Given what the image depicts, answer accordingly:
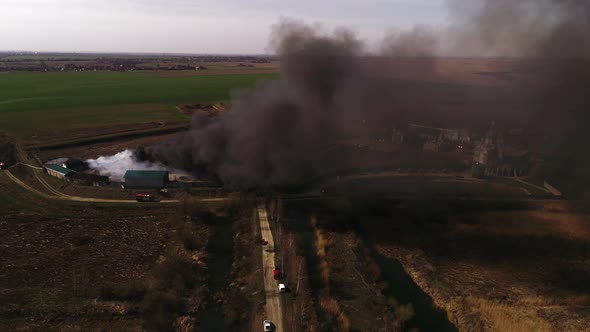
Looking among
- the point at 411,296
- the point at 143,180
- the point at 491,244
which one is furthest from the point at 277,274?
the point at 143,180

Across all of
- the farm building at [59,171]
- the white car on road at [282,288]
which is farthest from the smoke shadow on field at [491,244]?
the farm building at [59,171]

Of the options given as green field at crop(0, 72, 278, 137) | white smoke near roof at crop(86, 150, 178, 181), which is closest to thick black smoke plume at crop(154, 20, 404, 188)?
white smoke near roof at crop(86, 150, 178, 181)

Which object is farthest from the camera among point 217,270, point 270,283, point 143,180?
point 143,180

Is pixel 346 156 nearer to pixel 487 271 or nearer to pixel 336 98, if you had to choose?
pixel 336 98

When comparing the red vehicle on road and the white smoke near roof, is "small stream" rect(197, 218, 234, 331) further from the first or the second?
the white smoke near roof

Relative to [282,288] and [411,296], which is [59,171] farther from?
[411,296]

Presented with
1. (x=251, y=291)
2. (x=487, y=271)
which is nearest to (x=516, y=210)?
(x=487, y=271)
